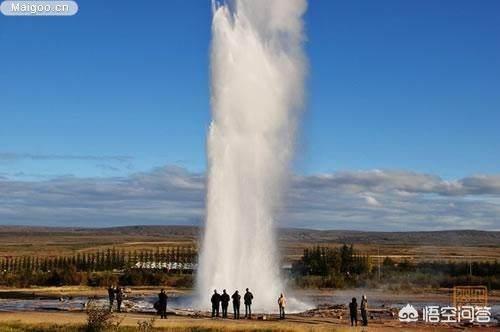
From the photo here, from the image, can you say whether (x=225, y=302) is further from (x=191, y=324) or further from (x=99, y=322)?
(x=99, y=322)

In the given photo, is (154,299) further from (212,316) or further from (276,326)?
(276,326)

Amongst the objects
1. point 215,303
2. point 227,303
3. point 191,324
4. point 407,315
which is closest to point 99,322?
point 191,324

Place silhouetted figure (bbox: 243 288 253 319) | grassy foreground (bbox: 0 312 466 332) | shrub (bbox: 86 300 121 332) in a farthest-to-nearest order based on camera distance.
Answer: silhouetted figure (bbox: 243 288 253 319)
grassy foreground (bbox: 0 312 466 332)
shrub (bbox: 86 300 121 332)

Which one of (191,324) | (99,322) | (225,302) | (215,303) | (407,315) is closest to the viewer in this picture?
(99,322)

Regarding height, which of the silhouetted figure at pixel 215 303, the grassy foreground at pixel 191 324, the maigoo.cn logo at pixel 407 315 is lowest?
the grassy foreground at pixel 191 324

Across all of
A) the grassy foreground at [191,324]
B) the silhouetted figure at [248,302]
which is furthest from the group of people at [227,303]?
the grassy foreground at [191,324]

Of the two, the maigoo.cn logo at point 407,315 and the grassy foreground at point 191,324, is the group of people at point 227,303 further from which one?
the maigoo.cn logo at point 407,315

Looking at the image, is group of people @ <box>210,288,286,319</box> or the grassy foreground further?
group of people @ <box>210,288,286,319</box>

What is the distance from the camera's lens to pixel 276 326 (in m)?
23.3

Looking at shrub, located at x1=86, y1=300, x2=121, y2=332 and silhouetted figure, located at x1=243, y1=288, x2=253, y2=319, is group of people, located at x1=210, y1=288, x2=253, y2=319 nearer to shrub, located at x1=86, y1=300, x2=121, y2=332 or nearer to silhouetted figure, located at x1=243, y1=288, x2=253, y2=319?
silhouetted figure, located at x1=243, y1=288, x2=253, y2=319

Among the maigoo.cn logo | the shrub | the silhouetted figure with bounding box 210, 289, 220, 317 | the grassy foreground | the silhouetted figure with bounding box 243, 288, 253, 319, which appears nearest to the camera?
the shrub

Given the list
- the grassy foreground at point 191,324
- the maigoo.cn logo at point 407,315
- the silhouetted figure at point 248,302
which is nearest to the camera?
the grassy foreground at point 191,324

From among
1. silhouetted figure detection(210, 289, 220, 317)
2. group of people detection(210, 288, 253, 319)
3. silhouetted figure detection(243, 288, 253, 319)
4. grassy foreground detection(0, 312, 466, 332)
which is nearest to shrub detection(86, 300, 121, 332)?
grassy foreground detection(0, 312, 466, 332)

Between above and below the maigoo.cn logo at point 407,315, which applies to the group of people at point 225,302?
above
